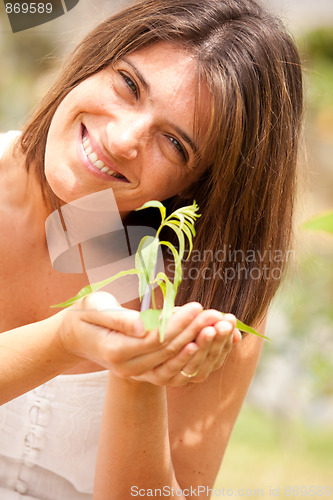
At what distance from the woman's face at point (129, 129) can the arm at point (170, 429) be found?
37cm

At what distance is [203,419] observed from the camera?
4.79 feet

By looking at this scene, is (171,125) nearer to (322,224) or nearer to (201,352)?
(201,352)

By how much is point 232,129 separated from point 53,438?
2.68 ft

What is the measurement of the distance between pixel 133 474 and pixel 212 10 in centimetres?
90

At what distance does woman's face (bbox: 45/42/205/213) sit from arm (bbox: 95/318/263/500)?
0.37 m

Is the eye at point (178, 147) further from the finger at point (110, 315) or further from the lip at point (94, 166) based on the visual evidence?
the finger at point (110, 315)

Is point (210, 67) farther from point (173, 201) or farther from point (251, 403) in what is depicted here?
point (251, 403)

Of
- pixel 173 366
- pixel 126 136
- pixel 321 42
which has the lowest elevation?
pixel 173 366

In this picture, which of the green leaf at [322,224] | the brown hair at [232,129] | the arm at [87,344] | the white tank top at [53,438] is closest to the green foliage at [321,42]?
the brown hair at [232,129]

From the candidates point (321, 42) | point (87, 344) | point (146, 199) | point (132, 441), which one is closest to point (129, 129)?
point (146, 199)

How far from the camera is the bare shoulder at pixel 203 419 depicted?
4.75 feet

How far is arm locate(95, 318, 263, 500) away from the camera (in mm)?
1195

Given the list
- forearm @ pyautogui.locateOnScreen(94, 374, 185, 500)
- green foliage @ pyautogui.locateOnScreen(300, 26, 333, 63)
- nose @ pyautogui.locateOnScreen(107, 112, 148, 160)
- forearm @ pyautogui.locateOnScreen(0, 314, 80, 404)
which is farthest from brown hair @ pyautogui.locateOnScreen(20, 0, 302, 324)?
green foliage @ pyautogui.locateOnScreen(300, 26, 333, 63)

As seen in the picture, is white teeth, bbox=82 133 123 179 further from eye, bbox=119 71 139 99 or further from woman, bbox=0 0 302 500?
eye, bbox=119 71 139 99
